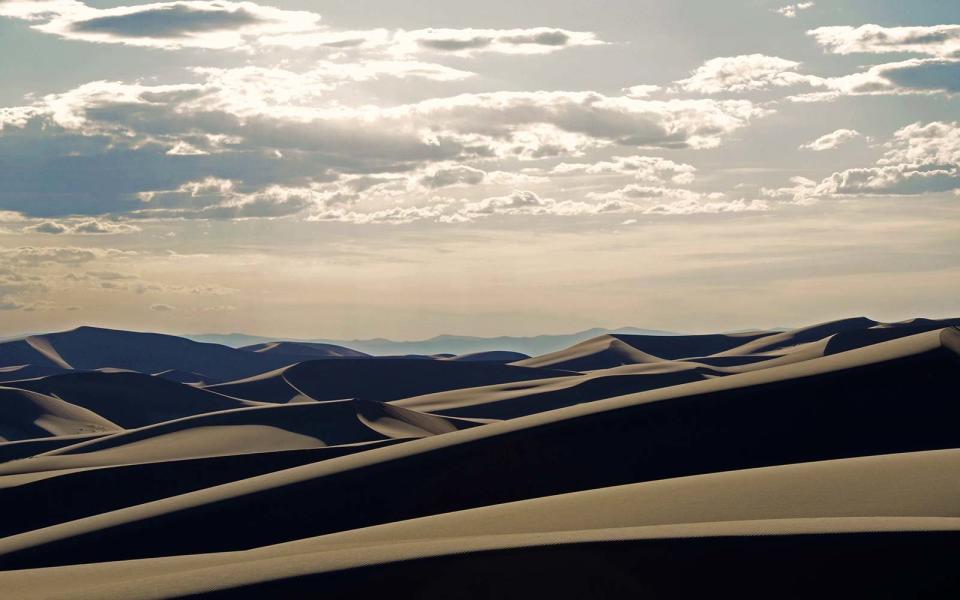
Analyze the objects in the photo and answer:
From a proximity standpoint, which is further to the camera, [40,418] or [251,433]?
[40,418]

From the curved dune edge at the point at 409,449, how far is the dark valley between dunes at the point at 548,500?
0.72ft

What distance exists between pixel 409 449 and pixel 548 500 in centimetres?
1745

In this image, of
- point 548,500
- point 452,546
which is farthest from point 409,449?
point 452,546

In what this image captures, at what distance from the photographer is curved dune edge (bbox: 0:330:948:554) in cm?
4389

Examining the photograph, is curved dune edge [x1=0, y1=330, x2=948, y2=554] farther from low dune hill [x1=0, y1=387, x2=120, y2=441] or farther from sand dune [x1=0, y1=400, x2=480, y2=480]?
low dune hill [x1=0, y1=387, x2=120, y2=441]

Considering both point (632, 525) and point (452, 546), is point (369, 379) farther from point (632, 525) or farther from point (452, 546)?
point (452, 546)

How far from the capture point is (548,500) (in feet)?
113

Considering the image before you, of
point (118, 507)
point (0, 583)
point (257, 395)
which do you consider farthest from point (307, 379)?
point (0, 583)

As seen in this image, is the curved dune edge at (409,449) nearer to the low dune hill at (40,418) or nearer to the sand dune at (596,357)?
the low dune hill at (40,418)

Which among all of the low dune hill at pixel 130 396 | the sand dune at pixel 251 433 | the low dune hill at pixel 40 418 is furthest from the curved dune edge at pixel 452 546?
the low dune hill at pixel 130 396

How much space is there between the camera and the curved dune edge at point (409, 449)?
4389cm

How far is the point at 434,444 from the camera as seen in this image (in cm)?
5062

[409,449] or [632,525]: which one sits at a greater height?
[632,525]

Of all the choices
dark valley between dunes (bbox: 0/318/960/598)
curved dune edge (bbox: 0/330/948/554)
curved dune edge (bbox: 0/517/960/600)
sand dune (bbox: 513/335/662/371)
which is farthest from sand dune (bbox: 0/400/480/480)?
sand dune (bbox: 513/335/662/371)
